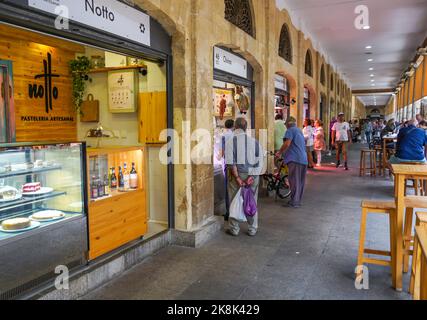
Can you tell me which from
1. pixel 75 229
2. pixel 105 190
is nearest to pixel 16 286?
pixel 75 229

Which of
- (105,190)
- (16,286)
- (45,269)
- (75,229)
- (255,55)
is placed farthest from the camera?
(255,55)

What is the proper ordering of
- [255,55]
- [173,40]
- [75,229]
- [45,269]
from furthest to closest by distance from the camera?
1. [255,55]
2. [173,40]
3. [75,229]
4. [45,269]

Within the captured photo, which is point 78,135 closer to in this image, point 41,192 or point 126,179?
point 126,179

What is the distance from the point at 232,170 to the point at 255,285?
1.79 m

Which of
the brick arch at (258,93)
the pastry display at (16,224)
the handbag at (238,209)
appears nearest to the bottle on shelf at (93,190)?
the pastry display at (16,224)

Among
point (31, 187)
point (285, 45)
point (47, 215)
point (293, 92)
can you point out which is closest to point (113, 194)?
point (47, 215)

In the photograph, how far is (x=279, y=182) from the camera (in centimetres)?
722

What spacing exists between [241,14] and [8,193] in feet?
16.3

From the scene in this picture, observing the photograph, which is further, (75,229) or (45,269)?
(75,229)

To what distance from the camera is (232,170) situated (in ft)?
16.2

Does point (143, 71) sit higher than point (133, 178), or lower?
higher
